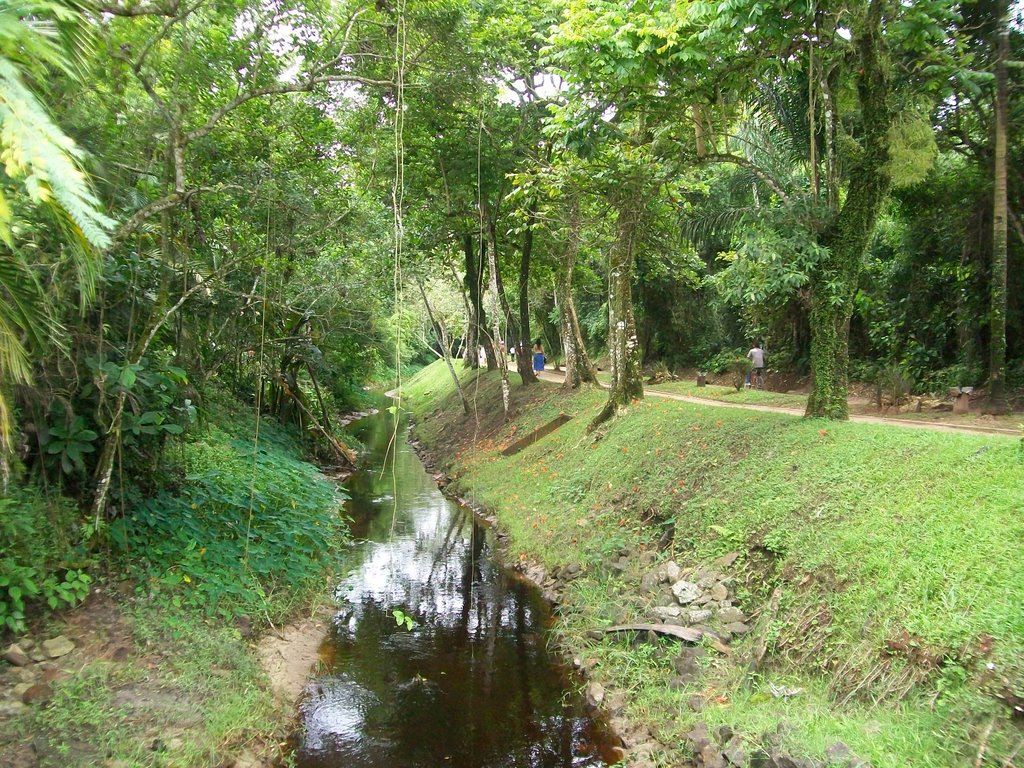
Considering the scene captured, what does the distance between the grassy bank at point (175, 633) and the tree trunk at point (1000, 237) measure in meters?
12.6

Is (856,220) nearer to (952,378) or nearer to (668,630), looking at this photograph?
(668,630)

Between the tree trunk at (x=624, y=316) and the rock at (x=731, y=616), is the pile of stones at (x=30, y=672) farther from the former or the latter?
the tree trunk at (x=624, y=316)

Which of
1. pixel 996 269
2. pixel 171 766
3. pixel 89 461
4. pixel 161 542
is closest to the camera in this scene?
pixel 171 766

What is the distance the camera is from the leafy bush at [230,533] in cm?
740

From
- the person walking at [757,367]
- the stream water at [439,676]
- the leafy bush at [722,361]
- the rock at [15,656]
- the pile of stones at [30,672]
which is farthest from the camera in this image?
the leafy bush at [722,361]

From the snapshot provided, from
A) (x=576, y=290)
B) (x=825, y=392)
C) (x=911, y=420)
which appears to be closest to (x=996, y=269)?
(x=911, y=420)

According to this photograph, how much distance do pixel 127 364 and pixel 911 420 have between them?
1327 cm

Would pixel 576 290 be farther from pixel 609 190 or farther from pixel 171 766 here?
pixel 171 766

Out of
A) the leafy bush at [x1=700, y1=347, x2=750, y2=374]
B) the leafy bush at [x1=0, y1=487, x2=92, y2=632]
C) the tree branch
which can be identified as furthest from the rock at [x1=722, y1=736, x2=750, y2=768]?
the leafy bush at [x1=700, y1=347, x2=750, y2=374]

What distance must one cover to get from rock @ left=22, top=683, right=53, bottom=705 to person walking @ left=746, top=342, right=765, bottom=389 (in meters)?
19.6

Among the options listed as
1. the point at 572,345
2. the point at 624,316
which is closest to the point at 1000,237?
the point at 624,316

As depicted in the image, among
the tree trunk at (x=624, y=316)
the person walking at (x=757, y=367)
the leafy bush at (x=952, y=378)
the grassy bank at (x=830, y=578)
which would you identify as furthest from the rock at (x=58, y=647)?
the person walking at (x=757, y=367)

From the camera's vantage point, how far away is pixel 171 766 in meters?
5.56

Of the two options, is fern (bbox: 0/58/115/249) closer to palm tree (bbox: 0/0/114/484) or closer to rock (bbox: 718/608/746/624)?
palm tree (bbox: 0/0/114/484)
